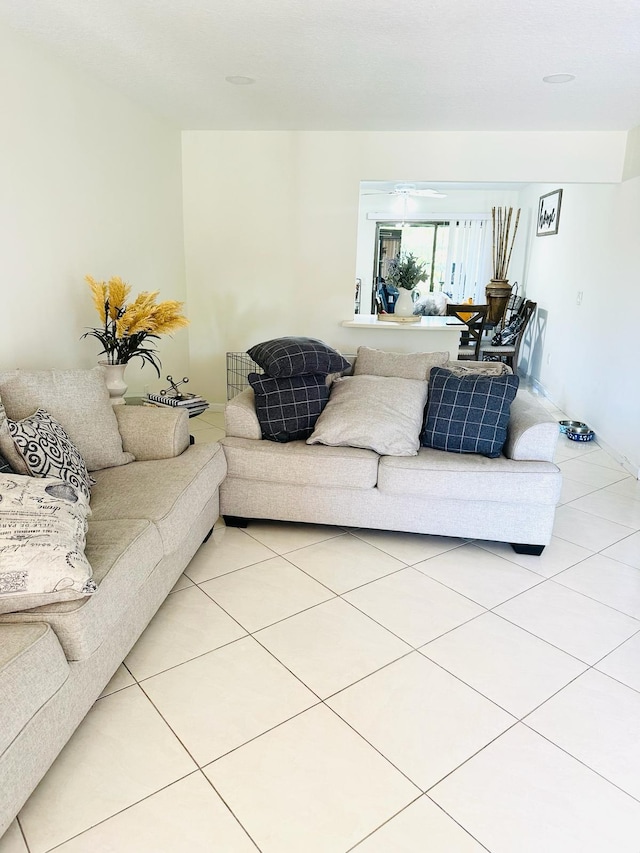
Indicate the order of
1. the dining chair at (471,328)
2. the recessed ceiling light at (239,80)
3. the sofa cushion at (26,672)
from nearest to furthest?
the sofa cushion at (26,672)
the recessed ceiling light at (239,80)
the dining chair at (471,328)

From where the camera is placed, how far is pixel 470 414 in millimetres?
2939

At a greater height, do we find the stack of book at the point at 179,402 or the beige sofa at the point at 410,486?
the stack of book at the point at 179,402

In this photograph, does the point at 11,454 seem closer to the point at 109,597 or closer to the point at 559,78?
the point at 109,597

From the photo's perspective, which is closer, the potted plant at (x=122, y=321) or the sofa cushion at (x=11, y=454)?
the sofa cushion at (x=11, y=454)

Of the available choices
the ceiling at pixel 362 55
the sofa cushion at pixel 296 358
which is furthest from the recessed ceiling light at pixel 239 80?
the sofa cushion at pixel 296 358

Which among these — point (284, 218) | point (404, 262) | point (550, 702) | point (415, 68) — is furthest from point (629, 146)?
point (550, 702)

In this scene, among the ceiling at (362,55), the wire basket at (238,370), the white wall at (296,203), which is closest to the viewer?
the ceiling at (362,55)

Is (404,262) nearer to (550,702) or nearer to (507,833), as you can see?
(550,702)

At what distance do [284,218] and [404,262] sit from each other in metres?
1.03

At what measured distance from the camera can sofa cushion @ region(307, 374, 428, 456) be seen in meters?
2.89

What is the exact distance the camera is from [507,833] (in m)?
1.47

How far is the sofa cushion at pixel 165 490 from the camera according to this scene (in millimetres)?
2160

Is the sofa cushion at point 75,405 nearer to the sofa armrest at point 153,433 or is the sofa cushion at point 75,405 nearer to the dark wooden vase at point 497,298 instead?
the sofa armrest at point 153,433

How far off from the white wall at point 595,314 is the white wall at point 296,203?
56cm
